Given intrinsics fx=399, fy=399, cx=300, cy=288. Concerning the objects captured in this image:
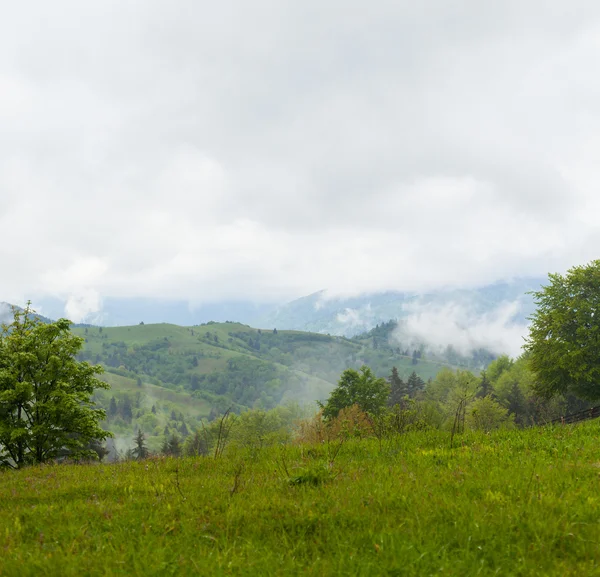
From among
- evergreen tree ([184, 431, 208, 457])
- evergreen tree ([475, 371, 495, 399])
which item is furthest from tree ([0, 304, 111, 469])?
evergreen tree ([475, 371, 495, 399])

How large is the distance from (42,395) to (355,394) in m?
47.5

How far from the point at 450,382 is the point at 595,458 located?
449 feet

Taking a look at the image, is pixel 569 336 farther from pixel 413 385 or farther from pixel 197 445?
pixel 413 385

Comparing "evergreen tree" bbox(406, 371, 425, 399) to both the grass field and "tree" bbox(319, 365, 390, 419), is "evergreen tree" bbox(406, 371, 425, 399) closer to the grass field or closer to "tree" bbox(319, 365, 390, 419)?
"tree" bbox(319, 365, 390, 419)

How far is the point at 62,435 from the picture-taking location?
2431 centimetres

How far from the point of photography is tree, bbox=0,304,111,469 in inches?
904

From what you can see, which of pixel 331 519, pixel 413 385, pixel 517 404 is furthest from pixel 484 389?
pixel 331 519

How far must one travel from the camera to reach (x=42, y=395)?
2405cm

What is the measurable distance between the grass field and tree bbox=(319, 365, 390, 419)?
184 ft

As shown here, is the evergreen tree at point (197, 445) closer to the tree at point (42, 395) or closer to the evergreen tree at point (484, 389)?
the tree at point (42, 395)

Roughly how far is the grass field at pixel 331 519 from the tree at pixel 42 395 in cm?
1751

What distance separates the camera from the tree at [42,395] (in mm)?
22953

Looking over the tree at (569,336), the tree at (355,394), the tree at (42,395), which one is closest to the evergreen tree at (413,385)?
the tree at (355,394)

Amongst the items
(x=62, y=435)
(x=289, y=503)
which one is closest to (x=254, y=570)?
(x=289, y=503)
